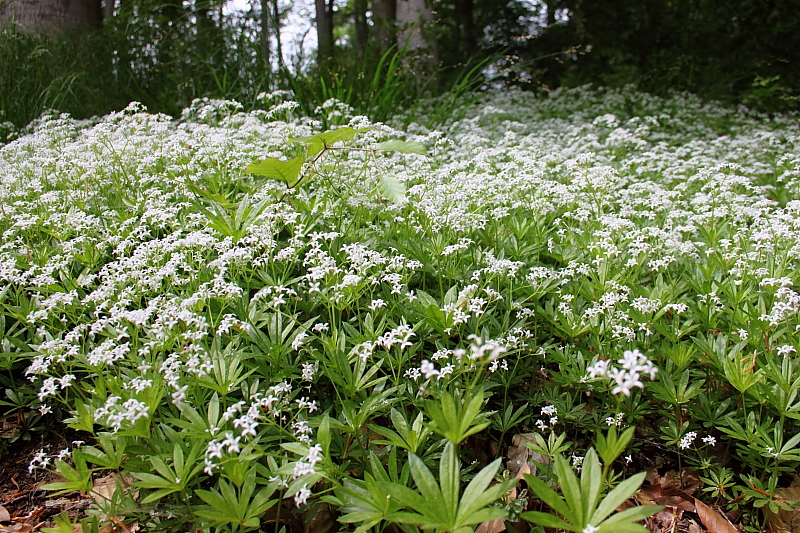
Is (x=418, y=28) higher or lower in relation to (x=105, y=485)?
higher

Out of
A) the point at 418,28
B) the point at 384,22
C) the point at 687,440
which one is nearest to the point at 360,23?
the point at 384,22

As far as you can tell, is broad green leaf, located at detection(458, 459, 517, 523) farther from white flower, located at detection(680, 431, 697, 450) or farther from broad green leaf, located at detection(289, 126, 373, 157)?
broad green leaf, located at detection(289, 126, 373, 157)

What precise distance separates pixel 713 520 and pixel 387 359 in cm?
148

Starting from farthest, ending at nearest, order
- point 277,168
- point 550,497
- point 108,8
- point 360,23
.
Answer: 1. point 360,23
2. point 108,8
3. point 277,168
4. point 550,497

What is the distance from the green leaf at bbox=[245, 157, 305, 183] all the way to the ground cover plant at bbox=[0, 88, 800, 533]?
22mm

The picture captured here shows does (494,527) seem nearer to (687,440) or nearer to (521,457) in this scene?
(521,457)

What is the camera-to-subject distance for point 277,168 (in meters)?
2.75

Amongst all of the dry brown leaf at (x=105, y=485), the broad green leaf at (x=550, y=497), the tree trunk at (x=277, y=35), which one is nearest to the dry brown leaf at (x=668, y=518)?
the broad green leaf at (x=550, y=497)

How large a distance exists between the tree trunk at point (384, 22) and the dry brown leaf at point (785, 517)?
8.11 metres

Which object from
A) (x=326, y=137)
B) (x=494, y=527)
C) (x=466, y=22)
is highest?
(x=466, y=22)

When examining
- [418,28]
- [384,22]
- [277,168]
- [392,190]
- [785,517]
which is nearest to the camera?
[785,517]

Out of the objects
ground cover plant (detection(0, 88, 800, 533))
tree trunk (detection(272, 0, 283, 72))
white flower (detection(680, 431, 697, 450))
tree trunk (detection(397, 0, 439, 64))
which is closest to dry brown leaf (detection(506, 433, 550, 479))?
ground cover plant (detection(0, 88, 800, 533))

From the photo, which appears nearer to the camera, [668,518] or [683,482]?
[668,518]

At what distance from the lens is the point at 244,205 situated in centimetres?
290
